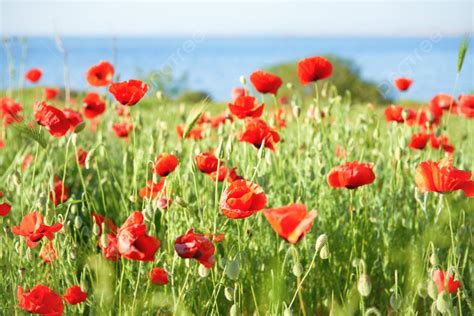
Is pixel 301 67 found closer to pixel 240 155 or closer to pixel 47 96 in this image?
pixel 240 155

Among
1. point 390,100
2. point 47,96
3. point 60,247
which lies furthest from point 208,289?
point 390,100

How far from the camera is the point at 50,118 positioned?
194cm

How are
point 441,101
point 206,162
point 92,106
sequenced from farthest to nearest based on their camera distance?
point 441,101, point 92,106, point 206,162

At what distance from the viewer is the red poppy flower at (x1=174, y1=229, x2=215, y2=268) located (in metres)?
1.44

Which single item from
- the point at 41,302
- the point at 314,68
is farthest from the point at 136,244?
the point at 314,68

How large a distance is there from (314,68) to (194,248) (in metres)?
1.08

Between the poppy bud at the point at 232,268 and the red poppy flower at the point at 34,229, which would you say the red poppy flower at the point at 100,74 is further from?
the poppy bud at the point at 232,268

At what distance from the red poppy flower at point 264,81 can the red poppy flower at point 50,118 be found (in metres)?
0.67

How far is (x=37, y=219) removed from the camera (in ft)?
5.38

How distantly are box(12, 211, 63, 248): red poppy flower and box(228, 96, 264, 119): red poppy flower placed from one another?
707mm

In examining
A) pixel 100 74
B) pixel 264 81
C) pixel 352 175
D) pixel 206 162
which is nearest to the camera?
pixel 352 175

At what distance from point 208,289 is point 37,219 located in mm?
590

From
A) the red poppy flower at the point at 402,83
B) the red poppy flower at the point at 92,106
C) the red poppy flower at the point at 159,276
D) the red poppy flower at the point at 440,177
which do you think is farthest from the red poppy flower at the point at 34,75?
the red poppy flower at the point at 440,177

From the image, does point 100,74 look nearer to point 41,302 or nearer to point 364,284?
point 41,302
